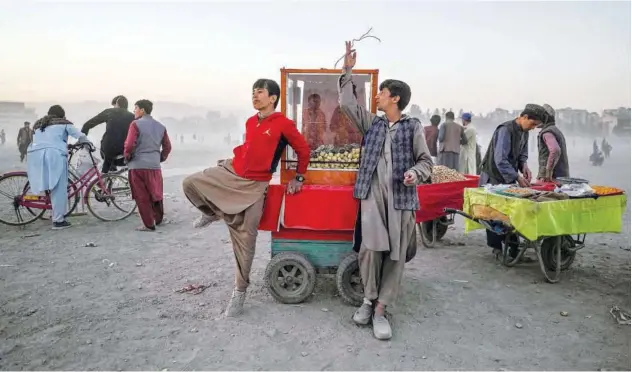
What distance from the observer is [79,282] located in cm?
449

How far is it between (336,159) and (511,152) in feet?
7.68

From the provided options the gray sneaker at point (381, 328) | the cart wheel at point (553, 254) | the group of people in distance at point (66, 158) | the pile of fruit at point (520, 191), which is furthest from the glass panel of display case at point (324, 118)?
the group of people in distance at point (66, 158)

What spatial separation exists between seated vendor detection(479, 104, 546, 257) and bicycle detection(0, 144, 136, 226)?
5.79 metres

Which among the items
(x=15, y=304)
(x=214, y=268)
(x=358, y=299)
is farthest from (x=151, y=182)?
(x=358, y=299)

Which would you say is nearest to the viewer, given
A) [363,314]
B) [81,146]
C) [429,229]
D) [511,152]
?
[363,314]

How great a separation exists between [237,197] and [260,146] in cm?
47

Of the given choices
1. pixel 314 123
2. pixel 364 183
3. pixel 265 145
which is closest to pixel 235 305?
pixel 265 145

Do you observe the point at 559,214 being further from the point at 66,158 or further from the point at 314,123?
the point at 66,158

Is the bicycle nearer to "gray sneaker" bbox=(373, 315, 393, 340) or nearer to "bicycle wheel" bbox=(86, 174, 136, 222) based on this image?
"bicycle wheel" bbox=(86, 174, 136, 222)

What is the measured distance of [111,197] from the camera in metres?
7.36

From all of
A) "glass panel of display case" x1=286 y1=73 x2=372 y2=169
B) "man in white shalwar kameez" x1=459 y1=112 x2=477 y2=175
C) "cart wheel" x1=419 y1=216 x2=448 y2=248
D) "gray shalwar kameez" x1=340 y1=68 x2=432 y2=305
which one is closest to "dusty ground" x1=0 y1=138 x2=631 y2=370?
"cart wheel" x1=419 y1=216 x2=448 y2=248

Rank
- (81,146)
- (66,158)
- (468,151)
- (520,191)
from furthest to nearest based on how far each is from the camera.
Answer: (468,151) < (81,146) < (66,158) < (520,191)

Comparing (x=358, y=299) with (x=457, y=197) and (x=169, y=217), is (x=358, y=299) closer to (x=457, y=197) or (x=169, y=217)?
(x=457, y=197)

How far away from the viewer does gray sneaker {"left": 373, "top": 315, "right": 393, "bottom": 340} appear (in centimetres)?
335
